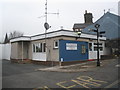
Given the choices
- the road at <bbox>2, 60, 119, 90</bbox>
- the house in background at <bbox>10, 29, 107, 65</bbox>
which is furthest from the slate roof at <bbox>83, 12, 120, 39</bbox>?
the road at <bbox>2, 60, 119, 90</bbox>

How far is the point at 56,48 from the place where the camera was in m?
16.1

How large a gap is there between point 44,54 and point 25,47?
481 cm

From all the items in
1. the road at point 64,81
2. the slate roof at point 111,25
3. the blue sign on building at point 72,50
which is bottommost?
the road at point 64,81

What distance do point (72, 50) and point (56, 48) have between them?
1901 millimetres

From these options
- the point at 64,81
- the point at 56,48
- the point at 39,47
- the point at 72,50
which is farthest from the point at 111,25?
the point at 64,81

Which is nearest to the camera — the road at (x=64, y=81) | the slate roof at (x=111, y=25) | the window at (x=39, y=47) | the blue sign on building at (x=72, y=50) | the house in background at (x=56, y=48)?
the road at (x=64, y=81)

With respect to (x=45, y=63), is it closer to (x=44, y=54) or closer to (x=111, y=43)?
(x=44, y=54)

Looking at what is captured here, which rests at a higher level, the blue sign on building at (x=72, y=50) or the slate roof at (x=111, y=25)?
the slate roof at (x=111, y=25)

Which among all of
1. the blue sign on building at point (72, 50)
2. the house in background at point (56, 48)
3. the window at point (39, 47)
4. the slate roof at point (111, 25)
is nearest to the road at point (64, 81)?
the blue sign on building at point (72, 50)

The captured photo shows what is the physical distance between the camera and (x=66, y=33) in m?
16.1

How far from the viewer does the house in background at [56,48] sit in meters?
15.8

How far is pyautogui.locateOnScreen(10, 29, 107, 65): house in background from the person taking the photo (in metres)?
15.8

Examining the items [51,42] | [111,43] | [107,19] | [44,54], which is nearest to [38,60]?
[44,54]

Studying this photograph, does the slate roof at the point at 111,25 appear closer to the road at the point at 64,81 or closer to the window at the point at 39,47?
the window at the point at 39,47
